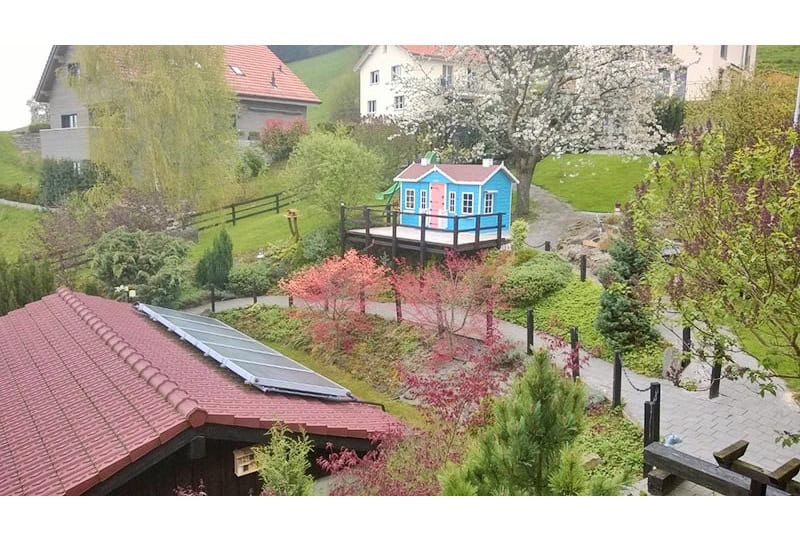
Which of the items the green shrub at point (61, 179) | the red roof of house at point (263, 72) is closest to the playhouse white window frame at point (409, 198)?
the red roof of house at point (263, 72)

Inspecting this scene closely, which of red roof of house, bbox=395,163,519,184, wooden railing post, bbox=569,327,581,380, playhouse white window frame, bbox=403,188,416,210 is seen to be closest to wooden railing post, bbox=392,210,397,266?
playhouse white window frame, bbox=403,188,416,210

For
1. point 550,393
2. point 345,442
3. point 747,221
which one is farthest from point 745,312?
point 345,442

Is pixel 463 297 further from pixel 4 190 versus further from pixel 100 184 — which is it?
pixel 4 190

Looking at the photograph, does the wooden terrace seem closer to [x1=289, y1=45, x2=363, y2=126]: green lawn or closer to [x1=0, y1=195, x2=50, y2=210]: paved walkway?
[x1=289, y1=45, x2=363, y2=126]: green lawn

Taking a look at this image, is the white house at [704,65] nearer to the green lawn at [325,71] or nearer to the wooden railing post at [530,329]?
the wooden railing post at [530,329]

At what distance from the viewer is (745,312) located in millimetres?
2965

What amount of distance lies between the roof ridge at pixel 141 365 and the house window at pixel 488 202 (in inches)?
86.1

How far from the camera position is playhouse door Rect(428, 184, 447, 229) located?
4.18 metres

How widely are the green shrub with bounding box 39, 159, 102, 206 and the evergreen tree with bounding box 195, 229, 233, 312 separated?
0.90 meters

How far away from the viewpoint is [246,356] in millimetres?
4055

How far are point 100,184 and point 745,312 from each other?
3.94 meters

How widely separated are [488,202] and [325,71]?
55.7 inches

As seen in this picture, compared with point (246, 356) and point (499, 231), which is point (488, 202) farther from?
point (246, 356)

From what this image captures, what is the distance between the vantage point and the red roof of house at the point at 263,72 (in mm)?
4121
